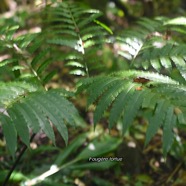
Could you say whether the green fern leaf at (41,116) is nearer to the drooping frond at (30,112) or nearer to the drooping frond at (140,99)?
the drooping frond at (30,112)

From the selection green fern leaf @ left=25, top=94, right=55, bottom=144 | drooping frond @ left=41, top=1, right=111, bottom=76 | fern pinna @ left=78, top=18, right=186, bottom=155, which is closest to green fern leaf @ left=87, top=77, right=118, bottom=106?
fern pinna @ left=78, top=18, right=186, bottom=155

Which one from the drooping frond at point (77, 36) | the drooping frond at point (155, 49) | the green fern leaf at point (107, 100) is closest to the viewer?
the green fern leaf at point (107, 100)

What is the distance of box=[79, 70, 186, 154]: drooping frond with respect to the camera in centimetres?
A: 105

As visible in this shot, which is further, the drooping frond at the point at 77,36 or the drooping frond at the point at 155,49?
the drooping frond at the point at 77,36

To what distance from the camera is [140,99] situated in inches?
44.4

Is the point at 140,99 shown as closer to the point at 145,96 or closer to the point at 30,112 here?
the point at 145,96

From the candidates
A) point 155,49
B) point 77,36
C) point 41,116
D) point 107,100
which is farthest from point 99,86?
point 77,36

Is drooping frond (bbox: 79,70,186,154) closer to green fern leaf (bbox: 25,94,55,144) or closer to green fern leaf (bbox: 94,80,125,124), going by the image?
green fern leaf (bbox: 94,80,125,124)

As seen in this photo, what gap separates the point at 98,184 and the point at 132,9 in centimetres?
314

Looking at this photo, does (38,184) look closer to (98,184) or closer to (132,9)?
(98,184)

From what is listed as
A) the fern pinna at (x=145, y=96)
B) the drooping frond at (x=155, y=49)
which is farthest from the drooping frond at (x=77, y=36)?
the fern pinna at (x=145, y=96)

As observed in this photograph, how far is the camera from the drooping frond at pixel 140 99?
3.43 ft

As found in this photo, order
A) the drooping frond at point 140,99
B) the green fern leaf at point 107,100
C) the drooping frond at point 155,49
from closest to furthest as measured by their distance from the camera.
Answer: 1. the drooping frond at point 140,99
2. the green fern leaf at point 107,100
3. the drooping frond at point 155,49

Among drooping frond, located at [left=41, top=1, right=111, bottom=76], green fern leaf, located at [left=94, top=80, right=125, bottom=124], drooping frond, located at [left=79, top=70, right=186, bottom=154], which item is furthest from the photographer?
drooping frond, located at [left=41, top=1, right=111, bottom=76]
